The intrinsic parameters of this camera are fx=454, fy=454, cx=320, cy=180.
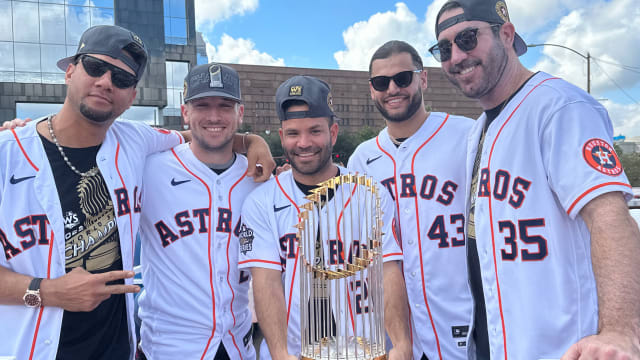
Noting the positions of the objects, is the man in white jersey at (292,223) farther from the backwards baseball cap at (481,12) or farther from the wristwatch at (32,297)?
the wristwatch at (32,297)

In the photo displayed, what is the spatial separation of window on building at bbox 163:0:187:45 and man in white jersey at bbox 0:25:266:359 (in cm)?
2932

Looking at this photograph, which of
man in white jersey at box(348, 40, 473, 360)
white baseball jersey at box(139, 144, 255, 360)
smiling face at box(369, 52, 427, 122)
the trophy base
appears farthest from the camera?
smiling face at box(369, 52, 427, 122)

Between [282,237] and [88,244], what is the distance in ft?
3.45

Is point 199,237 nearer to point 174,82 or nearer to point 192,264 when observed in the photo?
point 192,264

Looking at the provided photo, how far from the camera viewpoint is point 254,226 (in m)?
2.63

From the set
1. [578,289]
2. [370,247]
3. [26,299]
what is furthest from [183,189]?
[578,289]

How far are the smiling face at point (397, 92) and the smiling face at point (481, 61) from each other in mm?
668

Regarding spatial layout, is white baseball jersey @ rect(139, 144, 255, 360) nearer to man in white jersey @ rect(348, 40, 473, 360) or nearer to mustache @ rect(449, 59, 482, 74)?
man in white jersey @ rect(348, 40, 473, 360)

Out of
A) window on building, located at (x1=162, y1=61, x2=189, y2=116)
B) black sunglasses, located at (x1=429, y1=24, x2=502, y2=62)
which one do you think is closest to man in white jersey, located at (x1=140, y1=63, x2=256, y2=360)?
black sunglasses, located at (x1=429, y1=24, x2=502, y2=62)

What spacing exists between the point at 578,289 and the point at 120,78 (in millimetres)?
2568

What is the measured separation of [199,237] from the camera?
2789 mm

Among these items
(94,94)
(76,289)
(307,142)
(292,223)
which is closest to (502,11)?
(307,142)

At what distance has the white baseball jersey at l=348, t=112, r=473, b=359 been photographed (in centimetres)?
280

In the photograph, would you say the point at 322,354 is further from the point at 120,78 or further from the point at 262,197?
the point at 120,78
